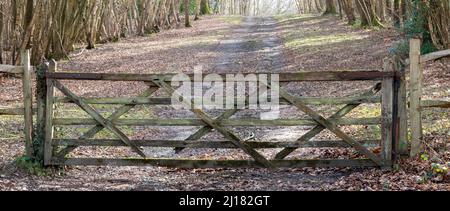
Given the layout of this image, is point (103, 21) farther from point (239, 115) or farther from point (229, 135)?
point (229, 135)

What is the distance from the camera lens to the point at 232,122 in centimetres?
957

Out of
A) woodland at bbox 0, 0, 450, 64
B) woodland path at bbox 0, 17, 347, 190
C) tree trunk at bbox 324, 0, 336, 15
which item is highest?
tree trunk at bbox 324, 0, 336, 15

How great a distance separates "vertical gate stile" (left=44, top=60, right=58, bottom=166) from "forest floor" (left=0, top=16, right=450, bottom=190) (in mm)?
305

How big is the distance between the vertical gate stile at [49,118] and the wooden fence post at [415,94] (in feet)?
16.6

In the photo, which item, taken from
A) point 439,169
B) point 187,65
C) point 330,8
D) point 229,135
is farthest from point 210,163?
point 330,8

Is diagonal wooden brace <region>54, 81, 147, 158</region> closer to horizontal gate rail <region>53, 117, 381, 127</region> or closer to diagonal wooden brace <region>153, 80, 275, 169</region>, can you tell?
horizontal gate rail <region>53, 117, 381, 127</region>

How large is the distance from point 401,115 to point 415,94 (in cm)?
35

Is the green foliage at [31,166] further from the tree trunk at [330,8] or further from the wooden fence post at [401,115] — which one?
the tree trunk at [330,8]

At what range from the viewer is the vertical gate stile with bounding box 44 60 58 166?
9.65m

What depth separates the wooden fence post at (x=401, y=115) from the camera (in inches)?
371

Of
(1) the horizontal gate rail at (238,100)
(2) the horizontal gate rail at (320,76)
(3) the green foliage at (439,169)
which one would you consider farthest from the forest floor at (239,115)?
(2) the horizontal gate rail at (320,76)

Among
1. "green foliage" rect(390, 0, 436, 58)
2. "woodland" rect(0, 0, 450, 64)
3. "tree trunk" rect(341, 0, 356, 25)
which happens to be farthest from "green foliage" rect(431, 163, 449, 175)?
"tree trunk" rect(341, 0, 356, 25)

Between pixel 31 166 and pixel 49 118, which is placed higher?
pixel 49 118

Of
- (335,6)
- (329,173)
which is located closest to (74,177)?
(329,173)
